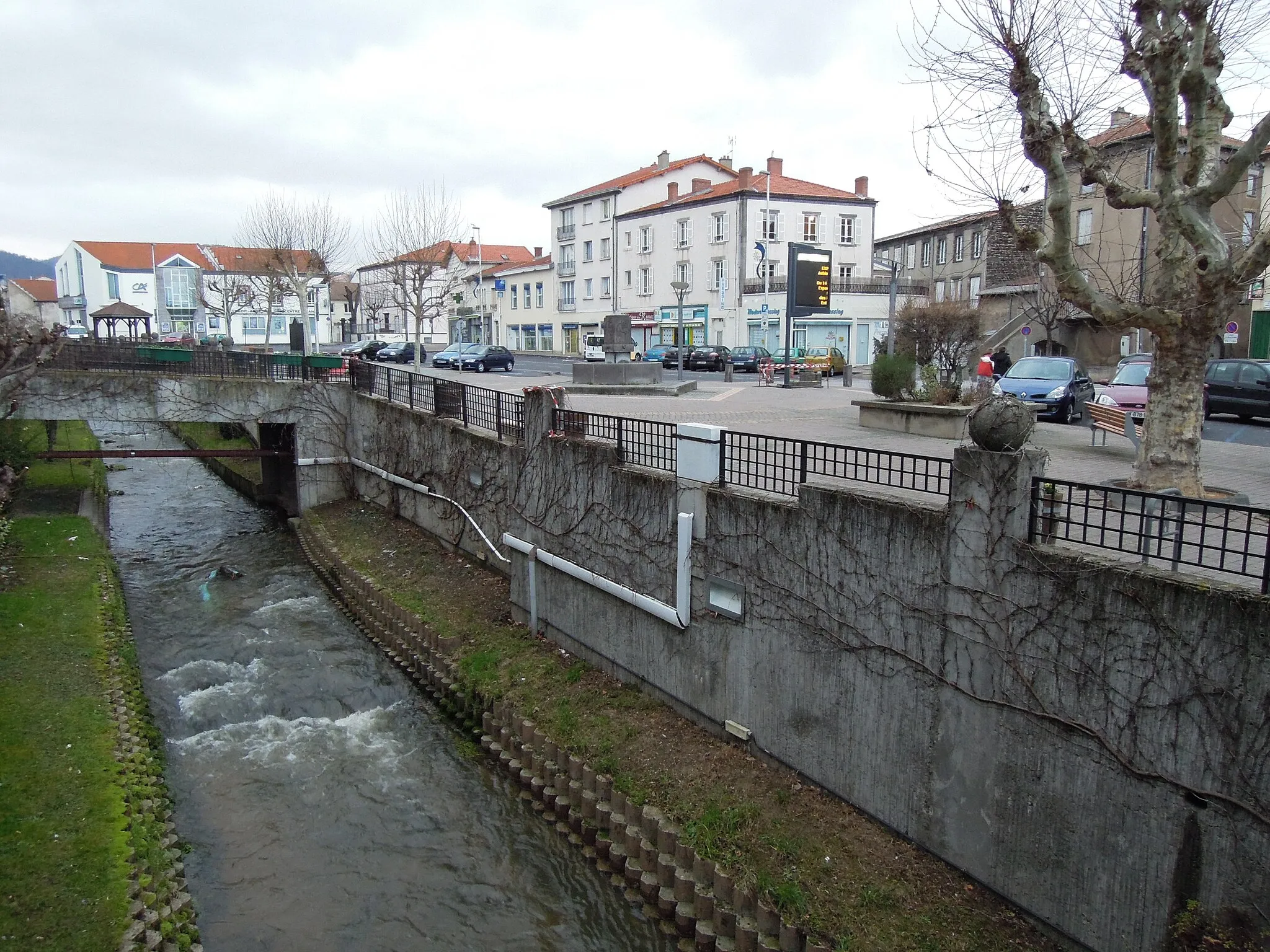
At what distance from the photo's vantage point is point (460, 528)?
1838 cm

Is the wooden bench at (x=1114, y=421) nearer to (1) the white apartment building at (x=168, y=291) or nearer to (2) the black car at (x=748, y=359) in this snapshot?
(2) the black car at (x=748, y=359)

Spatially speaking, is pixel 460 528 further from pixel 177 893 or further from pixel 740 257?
pixel 740 257

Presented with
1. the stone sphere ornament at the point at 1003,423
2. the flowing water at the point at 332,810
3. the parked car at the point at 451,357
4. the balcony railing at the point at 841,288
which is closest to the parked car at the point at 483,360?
the parked car at the point at 451,357

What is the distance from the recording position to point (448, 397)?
19.5 m

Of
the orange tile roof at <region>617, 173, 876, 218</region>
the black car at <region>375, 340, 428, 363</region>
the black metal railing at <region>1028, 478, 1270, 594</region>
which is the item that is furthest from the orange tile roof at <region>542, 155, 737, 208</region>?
the black metal railing at <region>1028, 478, 1270, 594</region>

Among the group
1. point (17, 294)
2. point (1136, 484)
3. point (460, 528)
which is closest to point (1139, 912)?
point (1136, 484)

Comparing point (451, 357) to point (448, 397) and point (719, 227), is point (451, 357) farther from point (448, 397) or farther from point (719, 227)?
point (448, 397)

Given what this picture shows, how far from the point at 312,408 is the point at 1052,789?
869 inches

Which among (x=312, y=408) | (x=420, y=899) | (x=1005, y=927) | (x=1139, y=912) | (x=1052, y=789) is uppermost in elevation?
(x=312, y=408)

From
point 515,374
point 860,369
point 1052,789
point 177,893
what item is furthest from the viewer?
point 860,369

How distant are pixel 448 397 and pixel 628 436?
6.20 meters

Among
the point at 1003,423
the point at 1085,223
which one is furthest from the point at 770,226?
the point at 1003,423

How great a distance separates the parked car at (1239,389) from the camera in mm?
20922

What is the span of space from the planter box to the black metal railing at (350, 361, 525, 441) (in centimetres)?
750
